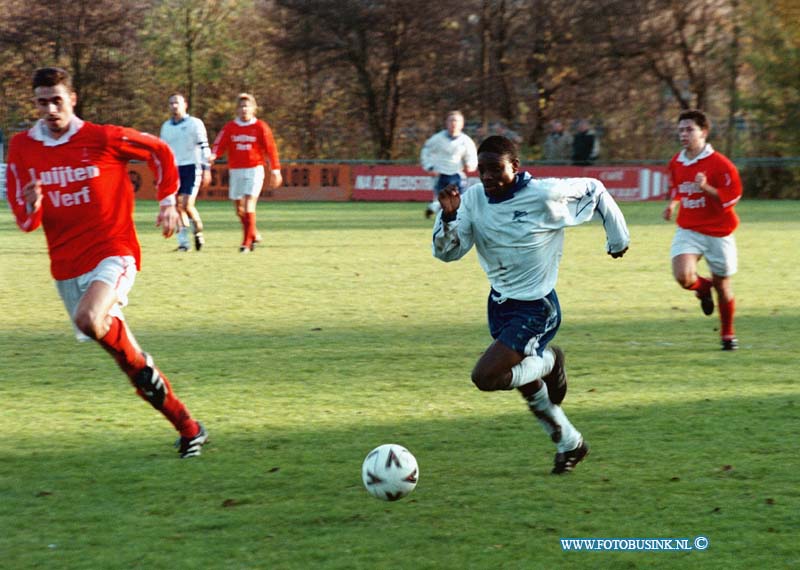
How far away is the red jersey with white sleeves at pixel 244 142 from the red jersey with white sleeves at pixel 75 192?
37.5ft

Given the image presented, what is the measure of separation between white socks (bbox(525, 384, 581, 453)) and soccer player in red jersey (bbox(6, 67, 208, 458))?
1.79 metres

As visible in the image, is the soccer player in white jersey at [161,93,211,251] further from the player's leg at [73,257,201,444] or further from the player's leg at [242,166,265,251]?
the player's leg at [73,257,201,444]

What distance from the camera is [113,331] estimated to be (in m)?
6.11

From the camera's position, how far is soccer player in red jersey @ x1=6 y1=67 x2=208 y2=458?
Result: 20.2 ft

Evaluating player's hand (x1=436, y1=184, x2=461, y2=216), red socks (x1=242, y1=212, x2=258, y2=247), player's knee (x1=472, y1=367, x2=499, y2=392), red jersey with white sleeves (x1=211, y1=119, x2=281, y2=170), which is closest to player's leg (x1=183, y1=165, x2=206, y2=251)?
red jersey with white sleeves (x1=211, y1=119, x2=281, y2=170)

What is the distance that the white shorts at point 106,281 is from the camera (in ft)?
20.3

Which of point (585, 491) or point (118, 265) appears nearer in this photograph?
point (585, 491)

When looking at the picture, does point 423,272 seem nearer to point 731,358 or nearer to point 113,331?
point 731,358

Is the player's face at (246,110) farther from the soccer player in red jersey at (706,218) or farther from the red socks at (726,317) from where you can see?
the red socks at (726,317)

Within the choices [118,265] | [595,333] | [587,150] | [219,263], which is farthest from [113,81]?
[118,265]

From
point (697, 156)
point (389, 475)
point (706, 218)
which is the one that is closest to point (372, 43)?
point (697, 156)

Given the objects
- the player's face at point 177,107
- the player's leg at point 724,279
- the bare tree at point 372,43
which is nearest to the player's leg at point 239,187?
the player's face at point 177,107

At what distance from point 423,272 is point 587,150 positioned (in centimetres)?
1787

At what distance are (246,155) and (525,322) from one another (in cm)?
1249
